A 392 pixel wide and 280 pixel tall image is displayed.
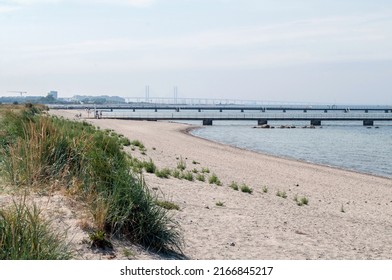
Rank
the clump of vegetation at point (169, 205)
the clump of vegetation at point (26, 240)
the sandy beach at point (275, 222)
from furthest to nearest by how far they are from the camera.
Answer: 1. the clump of vegetation at point (169, 205)
2. the sandy beach at point (275, 222)
3. the clump of vegetation at point (26, 240)

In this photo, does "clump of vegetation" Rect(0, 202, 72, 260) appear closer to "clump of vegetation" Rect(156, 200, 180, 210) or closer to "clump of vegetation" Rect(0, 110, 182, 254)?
"clump of vegetation" Rect(0, 110, 182, 254)

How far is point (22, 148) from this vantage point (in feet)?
28.2

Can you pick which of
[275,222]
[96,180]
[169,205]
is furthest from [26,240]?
[275,222]

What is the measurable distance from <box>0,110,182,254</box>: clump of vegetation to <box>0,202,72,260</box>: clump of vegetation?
1180 mm

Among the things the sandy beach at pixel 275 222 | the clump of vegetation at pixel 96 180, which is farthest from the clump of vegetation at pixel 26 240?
the sandy beach at pixel 275 222

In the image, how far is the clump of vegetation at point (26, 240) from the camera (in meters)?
5.12

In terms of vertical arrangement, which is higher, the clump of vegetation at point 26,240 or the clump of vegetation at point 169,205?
the clump of vegetation at point 26,240

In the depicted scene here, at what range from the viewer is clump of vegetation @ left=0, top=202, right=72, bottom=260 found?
5.12 meters

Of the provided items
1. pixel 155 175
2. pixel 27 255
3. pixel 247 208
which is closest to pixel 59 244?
pixel 27 255

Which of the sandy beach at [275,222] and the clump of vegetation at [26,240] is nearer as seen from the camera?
the clump of vegetation at [26,240]

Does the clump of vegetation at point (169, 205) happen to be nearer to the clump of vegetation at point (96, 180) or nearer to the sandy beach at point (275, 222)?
the sandy beach at point (275, 222)

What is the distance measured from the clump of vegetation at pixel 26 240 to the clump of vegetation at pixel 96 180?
1.18m

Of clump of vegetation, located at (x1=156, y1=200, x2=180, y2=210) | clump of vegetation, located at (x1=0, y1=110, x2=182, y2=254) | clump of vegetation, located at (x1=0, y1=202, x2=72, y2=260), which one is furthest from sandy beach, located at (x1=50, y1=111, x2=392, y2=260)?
clump of vegetation, located at (x1=0, y1=202, x2=72, y2=260)
